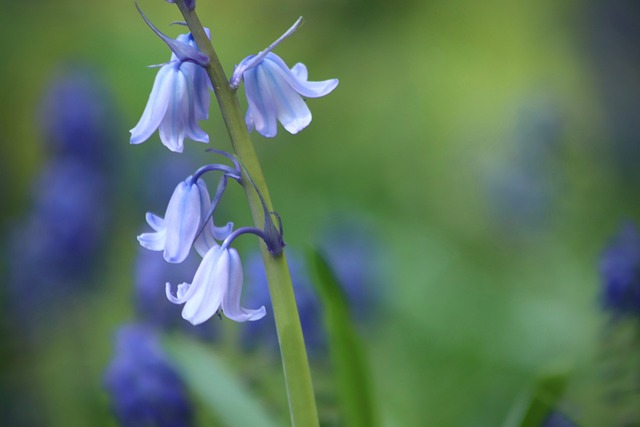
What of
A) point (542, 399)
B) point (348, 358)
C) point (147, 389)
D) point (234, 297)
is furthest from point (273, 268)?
point (147, 389)

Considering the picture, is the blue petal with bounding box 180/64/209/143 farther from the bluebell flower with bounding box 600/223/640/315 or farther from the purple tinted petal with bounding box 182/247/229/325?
the bluebell flower with bounding box 600/223/640/315

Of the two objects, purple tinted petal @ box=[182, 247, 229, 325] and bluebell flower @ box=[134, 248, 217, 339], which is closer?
purple tinted petal @ box=[182, 247, 229, 325]

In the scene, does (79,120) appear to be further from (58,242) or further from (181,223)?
(181,223)

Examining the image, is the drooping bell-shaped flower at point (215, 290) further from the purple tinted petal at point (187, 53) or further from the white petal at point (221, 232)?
the purple tinted petal at point (187, 53)

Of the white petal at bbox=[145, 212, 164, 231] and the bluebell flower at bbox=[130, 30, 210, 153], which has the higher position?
the bluebell flower at bbox=[130, 30, 210, 153]

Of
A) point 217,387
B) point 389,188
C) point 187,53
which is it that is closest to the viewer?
point 187,53

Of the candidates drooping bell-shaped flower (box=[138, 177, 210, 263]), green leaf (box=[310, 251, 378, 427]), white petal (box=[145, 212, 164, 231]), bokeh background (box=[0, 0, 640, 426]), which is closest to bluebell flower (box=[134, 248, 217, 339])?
bokeh background (box=[0, 0, 640, 426])
